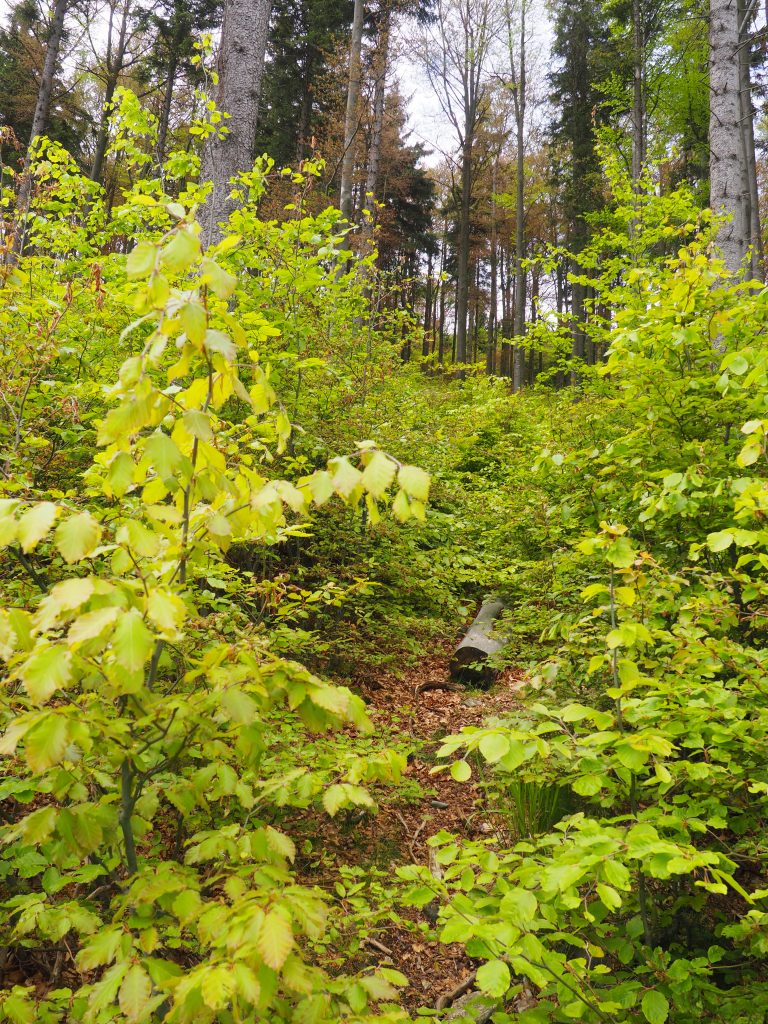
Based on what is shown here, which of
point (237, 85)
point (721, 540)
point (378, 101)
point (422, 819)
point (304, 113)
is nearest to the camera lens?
point (721, 540)

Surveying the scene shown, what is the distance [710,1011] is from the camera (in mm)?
1600

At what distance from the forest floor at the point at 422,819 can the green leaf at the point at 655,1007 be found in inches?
24.2

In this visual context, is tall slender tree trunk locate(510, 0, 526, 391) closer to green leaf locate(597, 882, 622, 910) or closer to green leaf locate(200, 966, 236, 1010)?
green leaf locate(597, 882, 622, 910)

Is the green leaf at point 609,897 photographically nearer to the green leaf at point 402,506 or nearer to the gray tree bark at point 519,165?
the green leaf at point 402,506

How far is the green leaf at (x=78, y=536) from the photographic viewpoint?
1.00m

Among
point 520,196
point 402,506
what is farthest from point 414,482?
point 520,196

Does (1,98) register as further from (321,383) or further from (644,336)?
(644,336)

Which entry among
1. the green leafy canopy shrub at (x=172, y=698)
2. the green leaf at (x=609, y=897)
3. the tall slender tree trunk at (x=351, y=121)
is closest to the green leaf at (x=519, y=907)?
the green leaf at (x=609, y=897)

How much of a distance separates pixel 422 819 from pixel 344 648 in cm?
142

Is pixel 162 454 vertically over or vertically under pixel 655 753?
over

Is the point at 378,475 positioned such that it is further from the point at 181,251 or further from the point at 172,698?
the point at 172,698

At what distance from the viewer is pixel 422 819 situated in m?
3.32

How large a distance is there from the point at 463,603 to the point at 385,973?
4.87m

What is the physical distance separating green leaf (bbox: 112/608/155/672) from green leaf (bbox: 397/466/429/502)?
52cm
